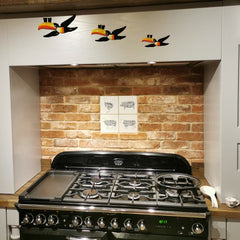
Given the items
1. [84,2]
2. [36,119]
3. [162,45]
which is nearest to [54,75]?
[36,119]

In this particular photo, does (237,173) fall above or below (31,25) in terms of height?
below

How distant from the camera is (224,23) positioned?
5.00 feet

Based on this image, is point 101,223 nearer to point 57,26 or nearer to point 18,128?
point 18,128

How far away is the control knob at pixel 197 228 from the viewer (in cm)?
143

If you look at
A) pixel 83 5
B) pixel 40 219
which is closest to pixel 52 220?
pixel 40 219

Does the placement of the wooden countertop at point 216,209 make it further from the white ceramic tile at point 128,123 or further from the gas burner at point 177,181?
the white ceramic tile at point 128,123

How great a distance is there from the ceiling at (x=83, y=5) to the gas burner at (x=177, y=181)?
3.87 feet

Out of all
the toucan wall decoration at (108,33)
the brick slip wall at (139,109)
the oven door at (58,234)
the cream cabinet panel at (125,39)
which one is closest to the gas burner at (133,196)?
the oven door at (58,234)

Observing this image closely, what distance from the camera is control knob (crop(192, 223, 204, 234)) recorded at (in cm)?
143

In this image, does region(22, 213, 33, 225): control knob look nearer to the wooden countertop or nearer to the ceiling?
the wooden countertop

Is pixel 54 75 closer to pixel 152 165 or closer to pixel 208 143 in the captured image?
pixel 152 165

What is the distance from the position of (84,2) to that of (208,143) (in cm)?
134

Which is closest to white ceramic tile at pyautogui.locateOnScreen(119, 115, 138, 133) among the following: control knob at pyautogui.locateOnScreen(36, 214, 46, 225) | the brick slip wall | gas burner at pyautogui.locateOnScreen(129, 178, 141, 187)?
the brick slip wall

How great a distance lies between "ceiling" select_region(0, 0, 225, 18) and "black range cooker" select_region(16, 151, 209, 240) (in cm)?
119
